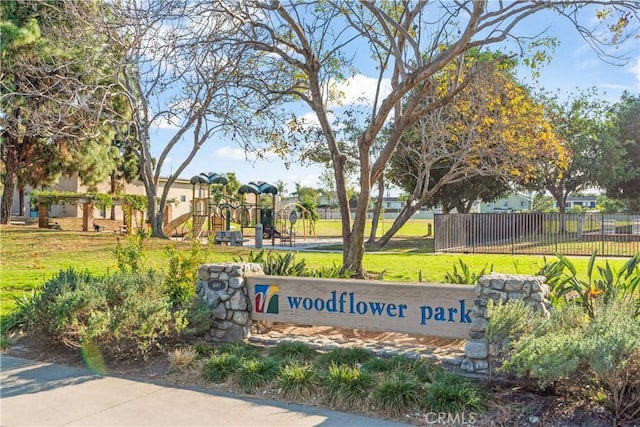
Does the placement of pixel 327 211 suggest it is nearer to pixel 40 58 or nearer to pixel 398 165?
pixel 398 165

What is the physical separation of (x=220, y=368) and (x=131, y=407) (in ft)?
3.17

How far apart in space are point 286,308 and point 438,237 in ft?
47.7

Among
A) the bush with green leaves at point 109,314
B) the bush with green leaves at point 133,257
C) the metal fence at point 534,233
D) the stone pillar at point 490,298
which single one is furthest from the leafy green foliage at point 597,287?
the metal fence at point 534,233

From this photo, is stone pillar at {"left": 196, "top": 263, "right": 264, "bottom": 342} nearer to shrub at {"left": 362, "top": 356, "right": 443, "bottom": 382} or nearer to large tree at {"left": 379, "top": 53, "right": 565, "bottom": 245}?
shrub at {"left": 362, "top": 356, "right": 443, "bottom": 382}

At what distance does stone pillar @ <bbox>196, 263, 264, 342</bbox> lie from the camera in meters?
6.50

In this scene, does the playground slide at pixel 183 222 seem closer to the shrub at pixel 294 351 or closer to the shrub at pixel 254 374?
the shrub at pixel 294 351

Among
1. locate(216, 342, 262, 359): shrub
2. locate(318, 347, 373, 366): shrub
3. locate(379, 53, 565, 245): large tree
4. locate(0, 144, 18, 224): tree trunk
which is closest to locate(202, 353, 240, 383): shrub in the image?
locate(216, 342, 262, 359): shrub

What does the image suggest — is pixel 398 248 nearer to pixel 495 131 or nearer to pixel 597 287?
pixel 495 131

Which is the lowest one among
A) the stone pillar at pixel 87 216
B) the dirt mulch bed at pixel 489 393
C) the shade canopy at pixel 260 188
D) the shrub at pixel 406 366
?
the dirt mulch bed at pixel 489 393

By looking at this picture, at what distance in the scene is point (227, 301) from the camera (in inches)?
257

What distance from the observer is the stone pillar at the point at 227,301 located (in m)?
6.50

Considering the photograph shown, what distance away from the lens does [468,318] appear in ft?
17.9

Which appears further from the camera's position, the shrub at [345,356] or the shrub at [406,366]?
the shrub at [345,356]

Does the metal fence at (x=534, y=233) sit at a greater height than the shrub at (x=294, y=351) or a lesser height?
greater
